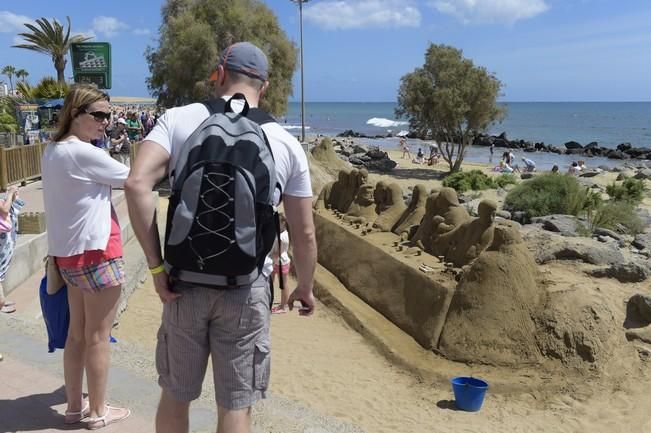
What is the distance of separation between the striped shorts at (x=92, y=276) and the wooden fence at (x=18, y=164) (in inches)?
378

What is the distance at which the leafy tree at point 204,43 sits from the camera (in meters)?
20.1

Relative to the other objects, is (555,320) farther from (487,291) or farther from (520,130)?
(520,130)

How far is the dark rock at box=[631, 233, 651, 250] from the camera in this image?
41.2 ft

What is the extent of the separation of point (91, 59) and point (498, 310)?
10.9 m

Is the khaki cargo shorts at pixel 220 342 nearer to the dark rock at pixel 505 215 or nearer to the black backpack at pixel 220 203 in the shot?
the black backpack at pixel 220 203

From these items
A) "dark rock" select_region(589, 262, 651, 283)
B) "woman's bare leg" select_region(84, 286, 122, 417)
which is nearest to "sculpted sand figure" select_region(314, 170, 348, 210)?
"dark rock" select_region(589, 262, 651, 283)

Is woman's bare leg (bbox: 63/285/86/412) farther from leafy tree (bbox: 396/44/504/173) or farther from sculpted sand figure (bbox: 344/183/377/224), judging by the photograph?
leafy tree (bbox: 396/44/504/173)

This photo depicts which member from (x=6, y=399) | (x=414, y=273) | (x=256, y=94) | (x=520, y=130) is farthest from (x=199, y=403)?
(x=520, y=130)

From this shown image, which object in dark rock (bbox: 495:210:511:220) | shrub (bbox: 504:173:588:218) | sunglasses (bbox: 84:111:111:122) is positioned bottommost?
dark rock (bbox: 495:210:511:220)

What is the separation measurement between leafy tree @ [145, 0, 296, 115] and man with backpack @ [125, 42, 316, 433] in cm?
1765

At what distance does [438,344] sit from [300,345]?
5.10 ft

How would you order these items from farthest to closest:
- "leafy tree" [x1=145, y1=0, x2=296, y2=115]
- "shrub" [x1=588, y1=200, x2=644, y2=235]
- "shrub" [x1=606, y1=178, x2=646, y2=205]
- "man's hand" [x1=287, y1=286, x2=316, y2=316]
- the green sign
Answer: "leafy tree" [x1=145, y1=0, x2=296, y2=115] < "shrub" [x1=606, y1=178, x2=646, y2=205] < "shrub" [x1=588, y1=200, x2=644, y2=235] < the green sign < "man's hand" [x1=287, y1=286, x2=316, y2=316]

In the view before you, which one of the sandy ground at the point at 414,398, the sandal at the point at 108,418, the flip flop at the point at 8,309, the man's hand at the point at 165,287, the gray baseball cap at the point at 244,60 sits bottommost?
the sandy ground at the point at 414,398

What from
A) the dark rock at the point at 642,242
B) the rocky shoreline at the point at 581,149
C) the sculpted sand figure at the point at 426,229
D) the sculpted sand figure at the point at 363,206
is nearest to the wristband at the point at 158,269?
the sculpted sand figure at the point at 426,229
